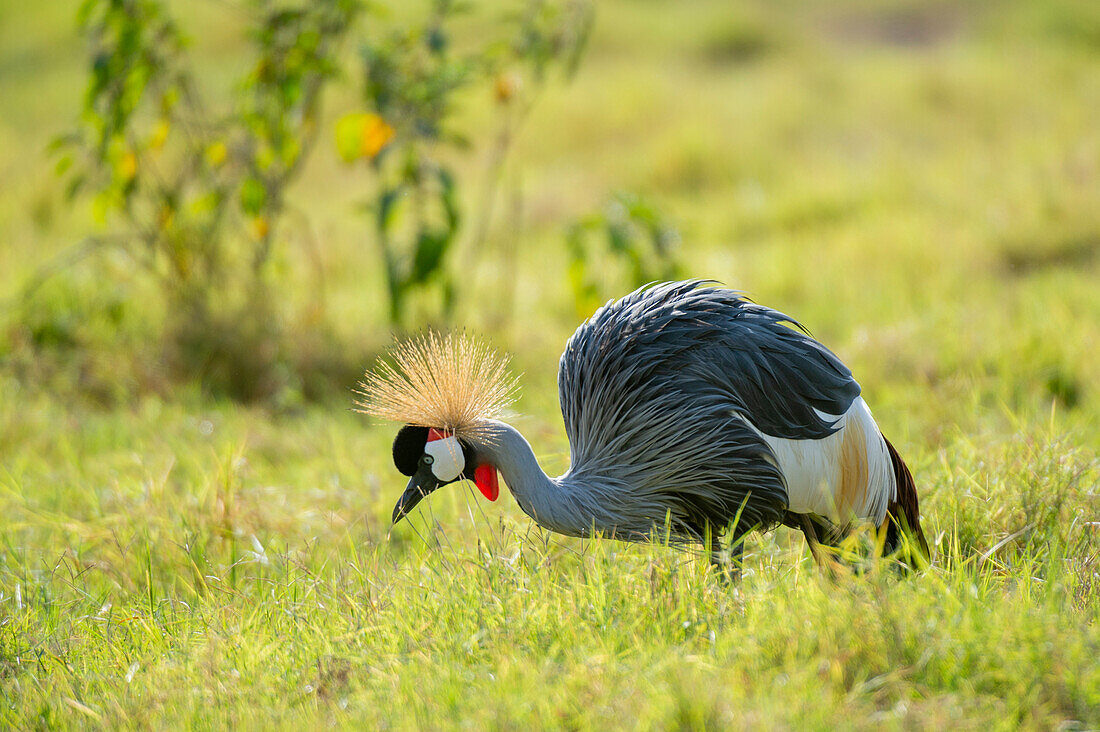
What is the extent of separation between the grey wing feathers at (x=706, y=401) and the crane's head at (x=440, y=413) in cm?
25

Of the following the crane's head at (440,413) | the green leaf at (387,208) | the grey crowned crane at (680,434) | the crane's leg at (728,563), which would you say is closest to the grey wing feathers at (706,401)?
the grey crowned crane at (680,434)

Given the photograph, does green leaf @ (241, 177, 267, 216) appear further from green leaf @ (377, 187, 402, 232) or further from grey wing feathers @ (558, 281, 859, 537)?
grey wing feathers @ (558, 281, 859, 537)

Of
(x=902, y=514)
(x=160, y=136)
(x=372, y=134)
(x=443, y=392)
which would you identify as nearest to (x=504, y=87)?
(x=372, y=134)

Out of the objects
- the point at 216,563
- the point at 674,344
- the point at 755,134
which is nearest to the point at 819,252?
the point at 755,134

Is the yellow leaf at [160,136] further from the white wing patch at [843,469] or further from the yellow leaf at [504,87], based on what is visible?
the white wing patch at [843,469]

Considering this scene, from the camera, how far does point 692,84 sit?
9.40 meters

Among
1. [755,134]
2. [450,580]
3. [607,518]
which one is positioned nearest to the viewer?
[450,580]

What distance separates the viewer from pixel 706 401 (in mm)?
2254

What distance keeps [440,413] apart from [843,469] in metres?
0.96

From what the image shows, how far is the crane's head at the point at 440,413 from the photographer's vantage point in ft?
7.23

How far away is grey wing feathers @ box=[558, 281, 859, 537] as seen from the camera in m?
2.24

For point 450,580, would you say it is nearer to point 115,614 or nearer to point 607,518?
point 607,518

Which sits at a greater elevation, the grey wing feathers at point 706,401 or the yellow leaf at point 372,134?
the yellow leaf at point 372,134

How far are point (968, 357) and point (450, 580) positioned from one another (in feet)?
8.27
